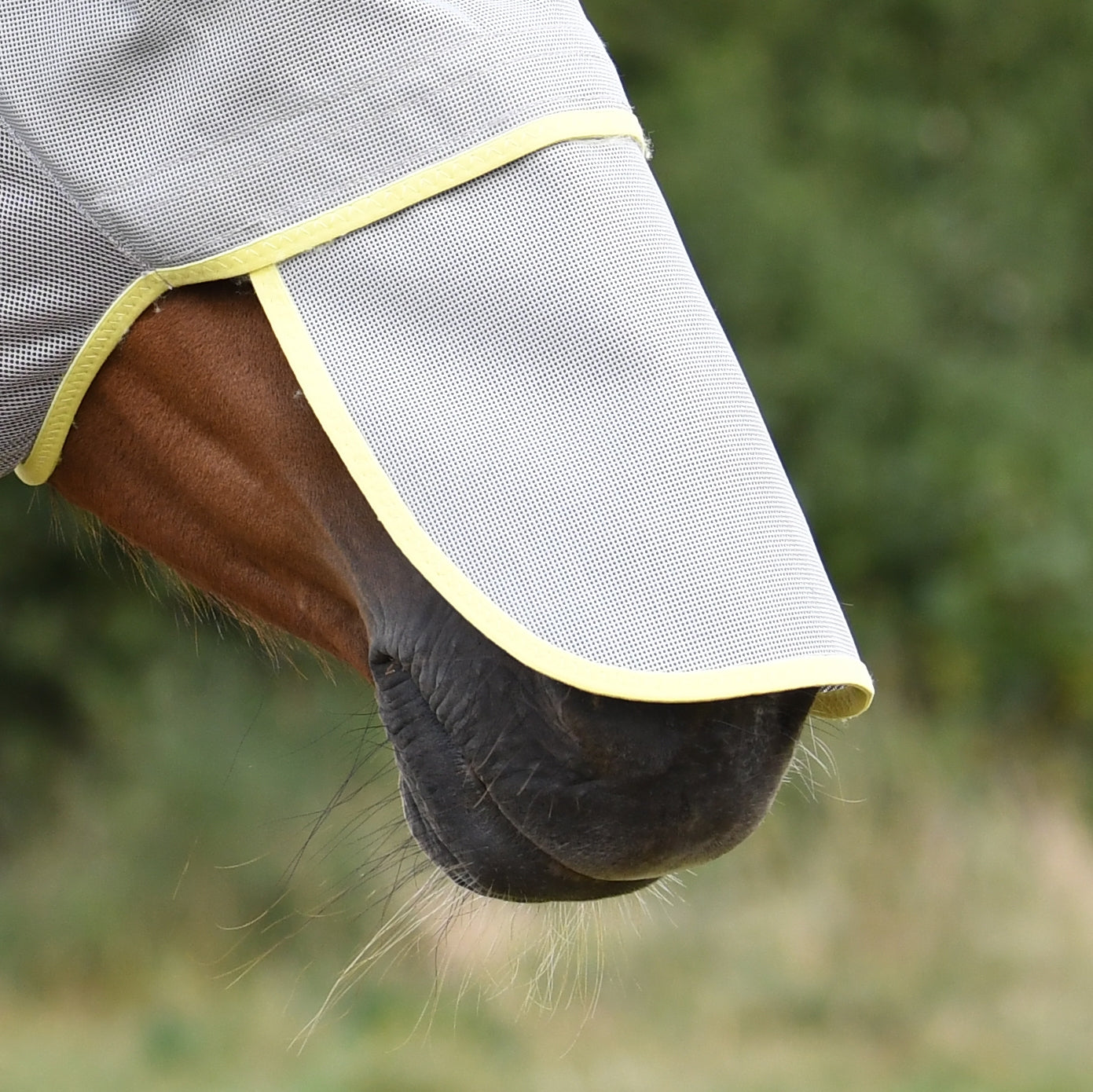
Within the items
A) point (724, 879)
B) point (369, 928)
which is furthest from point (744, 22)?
point (369, 928)

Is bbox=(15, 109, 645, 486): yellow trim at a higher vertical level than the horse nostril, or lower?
higher

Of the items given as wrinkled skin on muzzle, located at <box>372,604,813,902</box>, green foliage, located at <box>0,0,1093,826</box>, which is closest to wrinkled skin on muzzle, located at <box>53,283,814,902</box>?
wrinkled skin on muzzle, located at <box>372,604,813,902</box>

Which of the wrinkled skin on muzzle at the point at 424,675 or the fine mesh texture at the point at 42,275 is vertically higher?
the fine mesh texture at the point at 42,275

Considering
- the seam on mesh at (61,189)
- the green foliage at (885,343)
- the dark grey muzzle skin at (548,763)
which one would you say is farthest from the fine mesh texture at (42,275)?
the green foliage at (885,343)

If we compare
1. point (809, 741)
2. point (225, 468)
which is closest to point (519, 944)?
point (809, 741)

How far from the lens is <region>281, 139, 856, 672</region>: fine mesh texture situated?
3.76ft

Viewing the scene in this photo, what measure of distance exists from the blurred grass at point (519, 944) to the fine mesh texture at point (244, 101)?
10.2 ft

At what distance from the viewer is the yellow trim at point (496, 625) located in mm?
1108

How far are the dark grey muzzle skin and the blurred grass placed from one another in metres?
2.93

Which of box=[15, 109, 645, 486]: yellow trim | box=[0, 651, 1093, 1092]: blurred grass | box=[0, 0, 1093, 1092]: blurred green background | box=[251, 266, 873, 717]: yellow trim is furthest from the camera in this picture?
box=[0, 0, 1093, 1092]: blurred green background

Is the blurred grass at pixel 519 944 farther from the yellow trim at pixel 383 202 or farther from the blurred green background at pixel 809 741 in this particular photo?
the yellow trim at pixel 383 202

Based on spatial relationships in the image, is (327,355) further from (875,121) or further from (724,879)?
(875,121)

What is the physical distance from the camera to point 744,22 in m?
7.65

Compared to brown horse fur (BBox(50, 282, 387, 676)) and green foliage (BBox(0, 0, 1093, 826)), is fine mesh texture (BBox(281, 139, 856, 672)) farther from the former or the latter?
green foliage (BBox(0, 0, 1093, 826))
